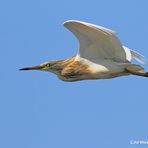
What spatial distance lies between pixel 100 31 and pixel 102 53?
112 centimetres

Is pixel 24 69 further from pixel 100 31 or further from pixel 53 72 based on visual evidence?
pixel 100 31

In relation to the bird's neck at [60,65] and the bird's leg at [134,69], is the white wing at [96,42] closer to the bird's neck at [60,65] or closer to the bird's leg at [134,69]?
the bird's leg at [134,69]

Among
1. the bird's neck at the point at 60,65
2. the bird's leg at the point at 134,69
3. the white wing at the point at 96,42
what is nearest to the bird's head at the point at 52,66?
the bird's neck at the point at 60,65

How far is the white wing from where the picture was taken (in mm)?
20453

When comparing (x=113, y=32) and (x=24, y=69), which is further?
(x=24, y=69)

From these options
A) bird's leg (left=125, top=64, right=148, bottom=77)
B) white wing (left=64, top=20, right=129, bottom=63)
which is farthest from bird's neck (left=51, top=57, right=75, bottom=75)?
bird's leg (left=125, top=64, right=148, bottom=77)

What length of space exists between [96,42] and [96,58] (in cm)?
59

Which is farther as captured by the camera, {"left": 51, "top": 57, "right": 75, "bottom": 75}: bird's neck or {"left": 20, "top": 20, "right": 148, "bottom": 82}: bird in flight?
{"left": 51, "top": 57, "right": 75, "bottom": 75}: bird's neck

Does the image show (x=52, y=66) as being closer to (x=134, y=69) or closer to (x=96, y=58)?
(x=96, y=58)

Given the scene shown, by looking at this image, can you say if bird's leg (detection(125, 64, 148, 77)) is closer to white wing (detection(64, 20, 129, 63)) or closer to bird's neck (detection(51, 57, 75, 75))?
white wing (detection(64, 20, 129, 63))

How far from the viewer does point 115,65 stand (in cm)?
2134

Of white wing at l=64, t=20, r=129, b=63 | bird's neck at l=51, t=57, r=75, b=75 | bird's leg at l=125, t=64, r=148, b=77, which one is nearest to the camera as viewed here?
white wing at l=64, t=20, r=129, b=63

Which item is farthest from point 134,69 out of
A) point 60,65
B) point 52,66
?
point 52,66

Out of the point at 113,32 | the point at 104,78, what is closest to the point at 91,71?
the point at 104,78
